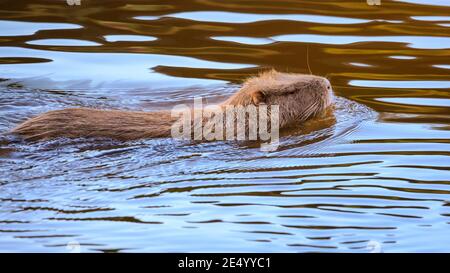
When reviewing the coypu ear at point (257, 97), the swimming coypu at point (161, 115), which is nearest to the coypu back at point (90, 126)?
the swimming coypu at point (161, 115)

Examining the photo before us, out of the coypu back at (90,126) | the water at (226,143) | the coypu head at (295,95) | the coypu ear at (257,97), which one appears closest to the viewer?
the water at (226,143)

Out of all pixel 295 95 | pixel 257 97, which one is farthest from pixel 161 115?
pixel 295 95

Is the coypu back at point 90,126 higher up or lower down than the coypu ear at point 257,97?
lower down

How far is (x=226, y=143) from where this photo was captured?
7.02 m

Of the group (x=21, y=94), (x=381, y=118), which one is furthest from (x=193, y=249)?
(x=21, y=94)

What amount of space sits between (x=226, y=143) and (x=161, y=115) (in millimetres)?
544

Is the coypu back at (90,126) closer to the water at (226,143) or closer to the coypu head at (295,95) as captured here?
the water at (226,143)

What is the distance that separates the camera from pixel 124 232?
5.01m

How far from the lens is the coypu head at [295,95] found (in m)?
7.52

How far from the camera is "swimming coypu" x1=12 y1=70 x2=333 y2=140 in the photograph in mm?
6797

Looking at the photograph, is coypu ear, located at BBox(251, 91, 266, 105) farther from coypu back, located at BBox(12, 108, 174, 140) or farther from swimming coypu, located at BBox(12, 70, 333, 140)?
coypu back, located at BBox(12, 108, 174, 140)

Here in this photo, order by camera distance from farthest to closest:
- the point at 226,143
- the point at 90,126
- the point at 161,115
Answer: the point at 161,115 < the point at 226,143 < the point at 90,126

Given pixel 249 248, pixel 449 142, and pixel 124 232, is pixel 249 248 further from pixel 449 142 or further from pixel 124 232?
pixel 449 142

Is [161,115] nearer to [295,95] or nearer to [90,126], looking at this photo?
[90,126]
